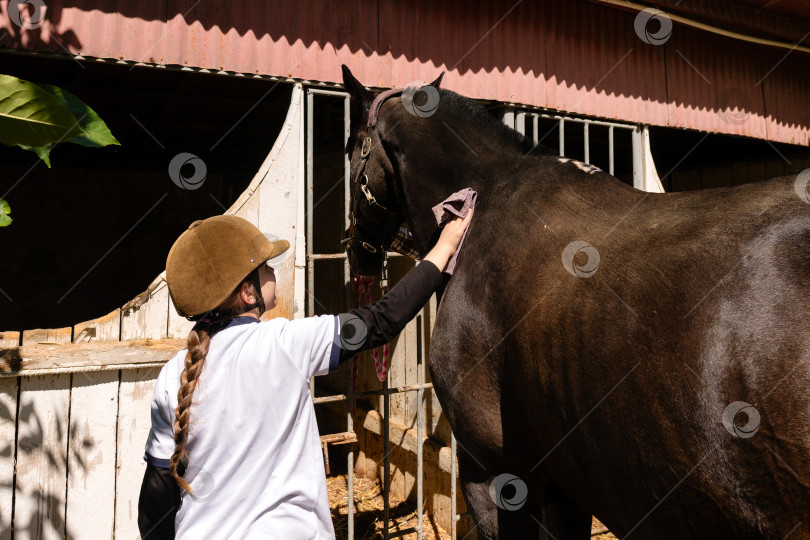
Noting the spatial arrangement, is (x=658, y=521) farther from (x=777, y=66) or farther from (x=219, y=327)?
→ (x=777, y=66)

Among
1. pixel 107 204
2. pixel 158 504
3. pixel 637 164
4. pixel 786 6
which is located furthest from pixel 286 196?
pixel 107 204

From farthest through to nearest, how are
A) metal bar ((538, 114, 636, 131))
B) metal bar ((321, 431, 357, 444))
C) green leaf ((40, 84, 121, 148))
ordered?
metal bar ((538, 114, 636, 131)) → metal bar ((321, 431, 357, 444)) → green leaf ((40, 84, 121, 148))

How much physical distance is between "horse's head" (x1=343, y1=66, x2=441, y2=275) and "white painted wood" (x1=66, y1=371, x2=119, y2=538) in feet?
4.84

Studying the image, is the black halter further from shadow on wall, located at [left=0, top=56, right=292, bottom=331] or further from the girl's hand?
shadow on wall, located at [left=0, top=56, right=292, bottom=331]

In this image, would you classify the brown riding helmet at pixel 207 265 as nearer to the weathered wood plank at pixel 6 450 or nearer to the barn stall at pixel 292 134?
the barn stall at pixel 292 134

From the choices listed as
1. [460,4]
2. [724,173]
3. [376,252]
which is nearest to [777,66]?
[724,173]

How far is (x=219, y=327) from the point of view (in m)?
1.65

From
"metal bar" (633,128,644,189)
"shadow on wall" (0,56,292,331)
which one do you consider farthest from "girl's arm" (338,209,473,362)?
"shadow on wall" (0,56,292,331)

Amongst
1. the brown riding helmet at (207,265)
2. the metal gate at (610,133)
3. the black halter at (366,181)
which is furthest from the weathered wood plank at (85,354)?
the metal gate at (610,133)

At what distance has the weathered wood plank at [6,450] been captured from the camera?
8.57 ft

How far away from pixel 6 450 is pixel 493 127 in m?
2.77

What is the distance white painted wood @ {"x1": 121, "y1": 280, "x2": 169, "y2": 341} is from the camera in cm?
292

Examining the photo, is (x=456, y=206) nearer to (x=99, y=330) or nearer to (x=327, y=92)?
(x=327, y=92)

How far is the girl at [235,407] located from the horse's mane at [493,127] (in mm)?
1162
